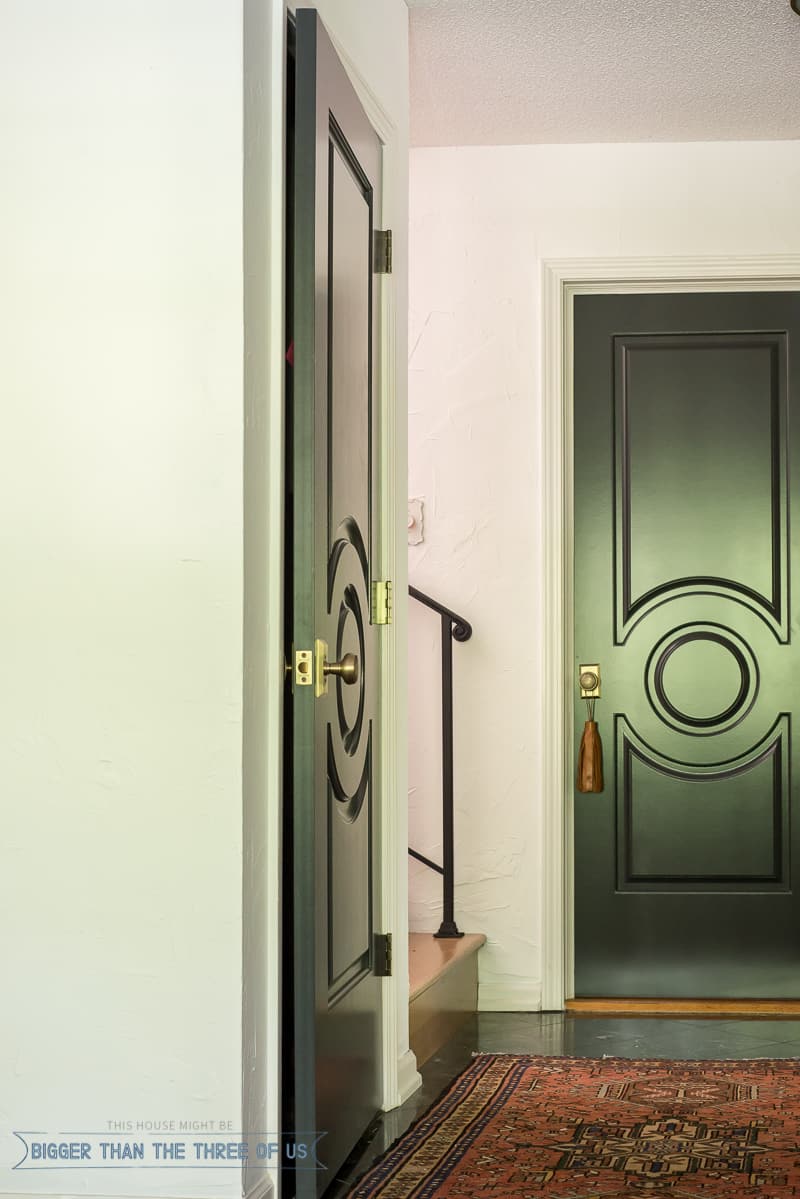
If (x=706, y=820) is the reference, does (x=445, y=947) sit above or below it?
below

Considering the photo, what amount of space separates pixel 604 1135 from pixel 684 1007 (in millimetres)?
1488

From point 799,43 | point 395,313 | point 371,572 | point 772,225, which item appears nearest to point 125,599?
point 371,572

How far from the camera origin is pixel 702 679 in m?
4.48

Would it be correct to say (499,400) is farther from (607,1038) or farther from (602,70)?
(607,1038)

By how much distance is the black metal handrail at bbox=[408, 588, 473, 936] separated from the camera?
4258mm

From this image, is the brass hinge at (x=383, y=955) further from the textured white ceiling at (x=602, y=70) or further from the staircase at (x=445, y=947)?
the textured white ceiling at (x=602, y=70)

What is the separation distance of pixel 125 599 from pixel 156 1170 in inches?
36.7

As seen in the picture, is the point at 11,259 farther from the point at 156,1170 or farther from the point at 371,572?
the point at 156,1170

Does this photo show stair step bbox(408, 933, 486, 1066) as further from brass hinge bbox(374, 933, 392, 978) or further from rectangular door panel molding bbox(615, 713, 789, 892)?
rectangular door panel molding bbox(615, 713, 789, 892)

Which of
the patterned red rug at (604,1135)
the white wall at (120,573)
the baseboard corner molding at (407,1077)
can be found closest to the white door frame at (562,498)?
the patterned red rug at (604,1135)

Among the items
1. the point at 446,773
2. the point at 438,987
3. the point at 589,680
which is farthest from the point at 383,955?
Result: the point at 589,680

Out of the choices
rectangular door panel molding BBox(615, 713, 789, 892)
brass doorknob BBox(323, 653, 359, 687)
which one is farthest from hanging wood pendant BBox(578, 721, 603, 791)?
brass doorknob BBox(323, 653, 359, 687)

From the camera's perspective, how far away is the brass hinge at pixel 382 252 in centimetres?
316

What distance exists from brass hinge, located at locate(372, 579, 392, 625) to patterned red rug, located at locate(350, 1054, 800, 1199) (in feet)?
3.69
